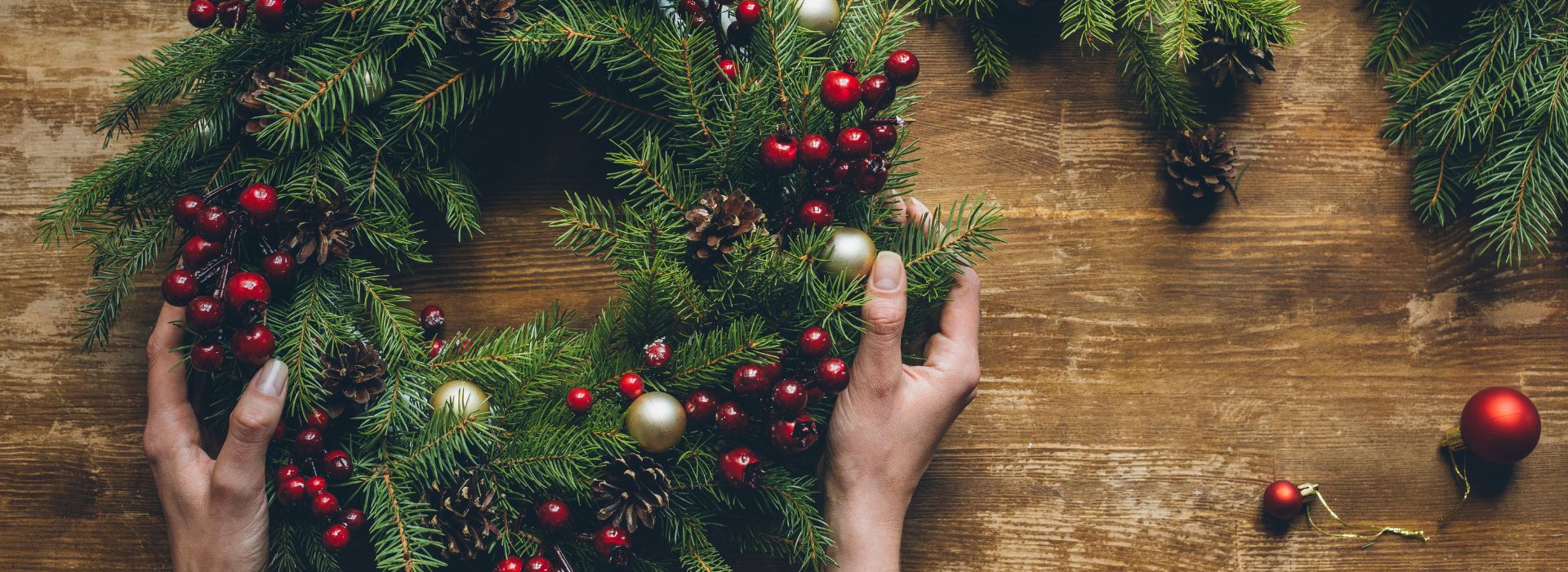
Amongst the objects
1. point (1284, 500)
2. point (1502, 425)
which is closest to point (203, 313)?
point (1284, 500)

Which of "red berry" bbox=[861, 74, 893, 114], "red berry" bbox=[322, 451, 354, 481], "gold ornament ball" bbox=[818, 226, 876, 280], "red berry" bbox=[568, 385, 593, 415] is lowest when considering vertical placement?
"red berry" bbox=[322, 451, 354, 481]

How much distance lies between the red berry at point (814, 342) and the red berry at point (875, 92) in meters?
0.27

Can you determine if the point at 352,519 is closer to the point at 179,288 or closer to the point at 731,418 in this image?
the point at 179,288

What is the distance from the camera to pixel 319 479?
1.11m

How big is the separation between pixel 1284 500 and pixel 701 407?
3.05 ft

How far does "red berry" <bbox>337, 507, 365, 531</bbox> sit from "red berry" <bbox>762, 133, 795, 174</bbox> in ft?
2.30

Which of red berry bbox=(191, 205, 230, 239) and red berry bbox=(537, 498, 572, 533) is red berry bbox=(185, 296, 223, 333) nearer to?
red berry bbox=(191, 205, 230, 239)

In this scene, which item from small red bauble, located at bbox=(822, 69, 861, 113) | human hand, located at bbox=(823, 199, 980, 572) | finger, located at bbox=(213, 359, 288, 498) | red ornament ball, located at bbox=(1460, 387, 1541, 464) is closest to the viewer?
small red bauble, located at bbox=(822, 69, 861, 113)

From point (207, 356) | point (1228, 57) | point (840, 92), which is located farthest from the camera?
point (1228, 57)

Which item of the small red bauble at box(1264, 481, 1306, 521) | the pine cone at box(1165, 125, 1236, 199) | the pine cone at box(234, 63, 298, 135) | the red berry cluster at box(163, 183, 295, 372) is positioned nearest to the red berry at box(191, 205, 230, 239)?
the red berry cluster at box(163, 183, 295, 372)

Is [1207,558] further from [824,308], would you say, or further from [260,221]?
[260,221]

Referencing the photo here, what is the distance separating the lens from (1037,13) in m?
1.38

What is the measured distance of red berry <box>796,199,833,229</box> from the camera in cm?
105

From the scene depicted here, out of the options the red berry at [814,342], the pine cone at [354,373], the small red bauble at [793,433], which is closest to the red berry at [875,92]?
the red berry at [814,342]
